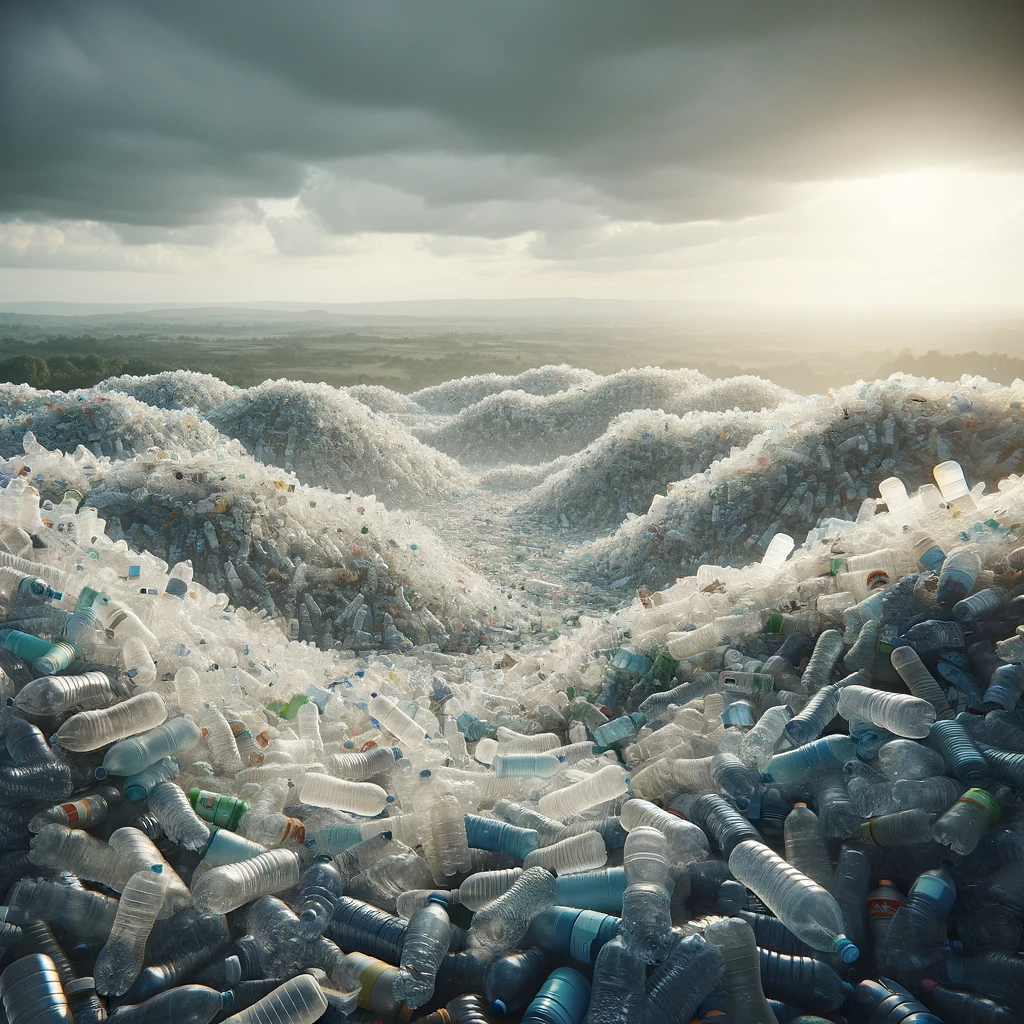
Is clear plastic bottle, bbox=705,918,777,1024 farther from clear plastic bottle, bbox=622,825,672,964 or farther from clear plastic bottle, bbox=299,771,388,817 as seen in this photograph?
clear plastic bottle, bbox=299,771,388,817

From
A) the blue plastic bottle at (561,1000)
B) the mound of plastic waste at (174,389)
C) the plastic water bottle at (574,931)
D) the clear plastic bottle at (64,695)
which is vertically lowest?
the blue plastic bottle at (561,1000)

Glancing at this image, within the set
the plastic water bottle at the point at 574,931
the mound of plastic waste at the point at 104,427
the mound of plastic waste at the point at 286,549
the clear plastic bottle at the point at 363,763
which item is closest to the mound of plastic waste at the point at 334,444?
the mound of plastic waste at the point at 104,427

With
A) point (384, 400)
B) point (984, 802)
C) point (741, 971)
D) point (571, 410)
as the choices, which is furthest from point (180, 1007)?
point (384, 400)

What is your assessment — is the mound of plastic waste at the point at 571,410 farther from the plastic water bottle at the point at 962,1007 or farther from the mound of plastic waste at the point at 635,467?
the plastic water bottle at the point at 962,1007

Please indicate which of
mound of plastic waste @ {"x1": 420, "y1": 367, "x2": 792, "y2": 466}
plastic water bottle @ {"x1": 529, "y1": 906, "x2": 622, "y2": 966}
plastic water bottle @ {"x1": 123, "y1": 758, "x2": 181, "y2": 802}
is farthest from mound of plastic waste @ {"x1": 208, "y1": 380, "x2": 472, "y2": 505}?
plastic water bottle @ {"x1": 529, "y1": 906, "x2": 622, "y2": 966}

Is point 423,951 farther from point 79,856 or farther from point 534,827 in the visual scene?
point 79,856

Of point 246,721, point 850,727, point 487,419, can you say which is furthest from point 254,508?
point 487,419
